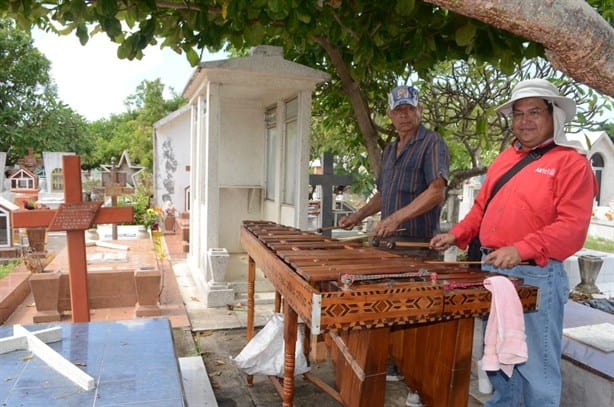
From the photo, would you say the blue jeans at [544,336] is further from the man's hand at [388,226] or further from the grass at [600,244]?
the grass at [600,244]

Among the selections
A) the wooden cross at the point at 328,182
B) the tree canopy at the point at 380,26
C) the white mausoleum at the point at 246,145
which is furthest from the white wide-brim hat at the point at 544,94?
the wooden cross at the point at 328,182

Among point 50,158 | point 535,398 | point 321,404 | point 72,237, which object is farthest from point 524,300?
point 50,158

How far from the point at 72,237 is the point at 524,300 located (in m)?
3.03

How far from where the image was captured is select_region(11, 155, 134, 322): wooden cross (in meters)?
3.36

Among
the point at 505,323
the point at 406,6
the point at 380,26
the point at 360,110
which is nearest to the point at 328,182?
the point at 360,110

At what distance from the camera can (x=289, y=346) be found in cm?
287

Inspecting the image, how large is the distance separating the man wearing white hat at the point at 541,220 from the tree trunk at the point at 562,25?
7.5 inches

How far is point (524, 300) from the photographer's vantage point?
2.24 metres

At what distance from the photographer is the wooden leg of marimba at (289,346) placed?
2.81 metres

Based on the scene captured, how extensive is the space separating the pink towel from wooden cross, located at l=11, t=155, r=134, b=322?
280 cm

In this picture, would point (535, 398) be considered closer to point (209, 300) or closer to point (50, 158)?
point (209, 300)

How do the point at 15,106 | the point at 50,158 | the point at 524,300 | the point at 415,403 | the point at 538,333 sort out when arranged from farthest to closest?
1. the point at 15,106
2. the point at 50,158
3. the point at 415,403
4. the point at 538,333
5. the point at 524,300

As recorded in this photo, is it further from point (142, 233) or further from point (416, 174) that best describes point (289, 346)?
point (142, 233)

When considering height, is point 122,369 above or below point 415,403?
above
